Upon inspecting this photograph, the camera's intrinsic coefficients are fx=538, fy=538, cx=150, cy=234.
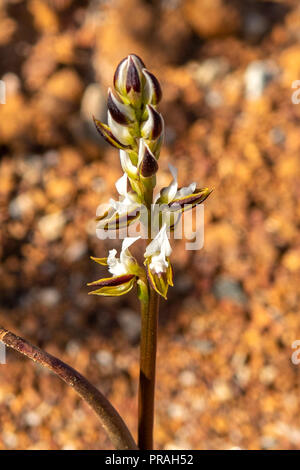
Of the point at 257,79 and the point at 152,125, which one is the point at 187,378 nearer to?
the point at 152,125

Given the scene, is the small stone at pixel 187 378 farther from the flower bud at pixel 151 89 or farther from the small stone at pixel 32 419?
the flower bud at pixel 151 89

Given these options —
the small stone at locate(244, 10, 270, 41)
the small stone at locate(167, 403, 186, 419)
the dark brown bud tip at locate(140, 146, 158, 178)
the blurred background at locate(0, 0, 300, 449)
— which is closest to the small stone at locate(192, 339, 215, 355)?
the blurred background at locate(0, 0, 300, 449)

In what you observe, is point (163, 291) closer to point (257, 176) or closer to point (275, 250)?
point (275, 250)

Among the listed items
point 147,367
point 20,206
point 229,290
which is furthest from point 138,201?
point 20,206

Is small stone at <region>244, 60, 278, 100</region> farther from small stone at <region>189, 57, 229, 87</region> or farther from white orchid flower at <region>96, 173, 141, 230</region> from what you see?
white orchid flower at <region>96, 173, 141, 230</region>

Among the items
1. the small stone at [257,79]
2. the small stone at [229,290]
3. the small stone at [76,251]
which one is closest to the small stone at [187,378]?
the small stone at [229,290]
